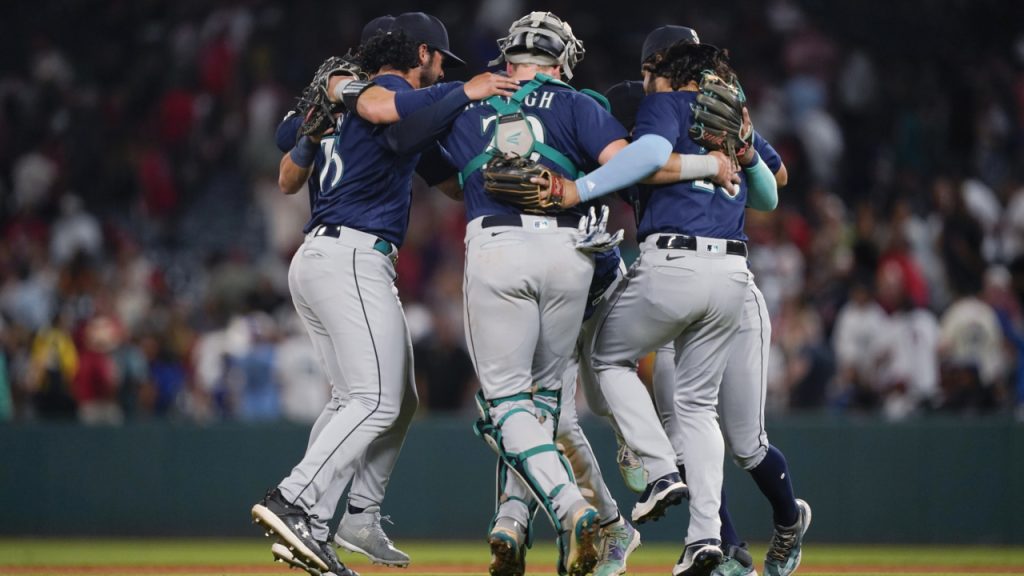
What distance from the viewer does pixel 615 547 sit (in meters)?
6.56

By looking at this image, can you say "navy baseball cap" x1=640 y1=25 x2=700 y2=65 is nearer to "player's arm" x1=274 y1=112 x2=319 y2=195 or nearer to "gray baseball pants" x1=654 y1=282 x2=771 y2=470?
"gray baseball pants" x1=654 y1=282 x2=771 y2=470

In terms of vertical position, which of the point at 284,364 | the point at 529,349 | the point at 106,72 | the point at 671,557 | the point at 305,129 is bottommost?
the point at 671,557

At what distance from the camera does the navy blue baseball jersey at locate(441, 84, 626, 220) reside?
6125 mm

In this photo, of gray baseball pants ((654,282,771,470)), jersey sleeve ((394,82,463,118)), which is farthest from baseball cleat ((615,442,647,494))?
jersey sleeve ((394,82,463,118))

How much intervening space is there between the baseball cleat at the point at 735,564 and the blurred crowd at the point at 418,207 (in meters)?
5.34

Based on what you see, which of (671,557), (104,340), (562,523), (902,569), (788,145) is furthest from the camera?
(788,145)

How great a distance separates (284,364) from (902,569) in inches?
226

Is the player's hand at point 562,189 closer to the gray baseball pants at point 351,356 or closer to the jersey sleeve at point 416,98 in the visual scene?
the jersey sleeve at point 416,98

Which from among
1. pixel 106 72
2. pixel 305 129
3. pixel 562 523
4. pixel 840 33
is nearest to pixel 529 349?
pixel 562 523

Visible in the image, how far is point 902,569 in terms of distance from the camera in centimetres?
889

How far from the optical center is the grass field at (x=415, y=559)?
8.66 m

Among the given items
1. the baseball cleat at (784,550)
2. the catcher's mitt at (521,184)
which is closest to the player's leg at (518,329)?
the catcher's mitt at (521,184)

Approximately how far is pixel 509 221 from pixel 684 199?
752 mm

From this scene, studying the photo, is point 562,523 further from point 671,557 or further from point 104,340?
point 104,340
